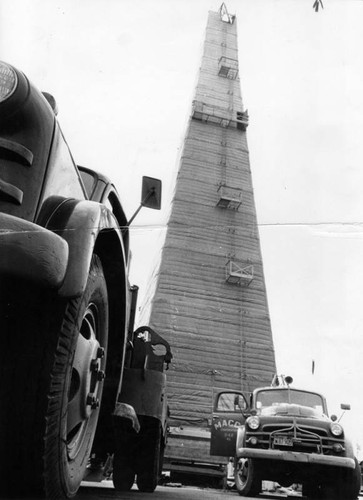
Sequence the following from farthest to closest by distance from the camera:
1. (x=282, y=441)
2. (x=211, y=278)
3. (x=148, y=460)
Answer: (x=211, y=278) < (x=282, y=441) < (x=148, y=460)

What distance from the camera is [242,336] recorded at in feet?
79.6

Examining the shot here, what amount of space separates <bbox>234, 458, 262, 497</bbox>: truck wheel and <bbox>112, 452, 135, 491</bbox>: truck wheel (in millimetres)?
2852

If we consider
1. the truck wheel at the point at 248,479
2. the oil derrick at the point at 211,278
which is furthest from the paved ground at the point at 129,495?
the oil derrick at the point at 211,278

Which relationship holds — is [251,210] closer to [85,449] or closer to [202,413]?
[202,413]

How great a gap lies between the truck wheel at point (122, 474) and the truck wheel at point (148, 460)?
0.08 meters

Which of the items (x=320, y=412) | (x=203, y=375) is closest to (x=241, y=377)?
(x=203, y=375)

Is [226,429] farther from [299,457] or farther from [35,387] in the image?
[35,387]

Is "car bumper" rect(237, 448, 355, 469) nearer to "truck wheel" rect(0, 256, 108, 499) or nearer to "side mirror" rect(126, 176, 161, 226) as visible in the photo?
"side mirror" rect(126, 176, 161, 226)

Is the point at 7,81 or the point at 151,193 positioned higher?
the point at 151,193

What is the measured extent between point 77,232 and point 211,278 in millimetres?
22067

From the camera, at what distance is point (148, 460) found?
4.24 metres

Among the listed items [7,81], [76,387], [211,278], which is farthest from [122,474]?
[211,278]

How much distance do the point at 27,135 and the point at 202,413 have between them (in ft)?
67.6

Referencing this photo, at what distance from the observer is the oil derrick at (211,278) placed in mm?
22672
